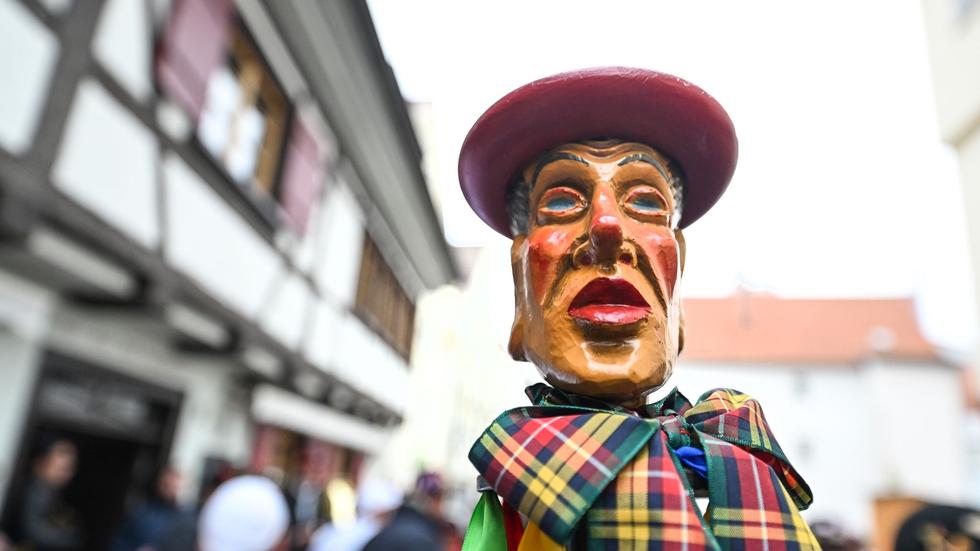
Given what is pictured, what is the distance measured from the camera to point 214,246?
4.71 m

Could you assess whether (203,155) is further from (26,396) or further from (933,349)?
(933,349)

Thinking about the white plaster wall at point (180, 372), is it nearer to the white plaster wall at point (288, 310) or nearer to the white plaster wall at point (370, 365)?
the white plaster wall at point (288, 310)

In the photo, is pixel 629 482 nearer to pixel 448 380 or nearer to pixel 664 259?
pixel 664 259

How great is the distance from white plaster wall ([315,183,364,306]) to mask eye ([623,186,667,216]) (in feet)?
18.8

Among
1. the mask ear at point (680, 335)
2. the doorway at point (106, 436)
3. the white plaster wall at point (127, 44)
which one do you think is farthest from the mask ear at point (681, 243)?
the doorway at point (106, 436)

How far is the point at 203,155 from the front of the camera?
4496 mm

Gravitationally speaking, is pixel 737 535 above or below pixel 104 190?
below

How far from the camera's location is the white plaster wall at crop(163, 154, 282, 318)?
13.8ft

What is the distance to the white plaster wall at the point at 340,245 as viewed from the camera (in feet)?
22.7

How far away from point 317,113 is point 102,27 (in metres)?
3.22

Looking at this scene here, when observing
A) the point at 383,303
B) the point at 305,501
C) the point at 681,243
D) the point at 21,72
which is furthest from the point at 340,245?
the point at 681,243

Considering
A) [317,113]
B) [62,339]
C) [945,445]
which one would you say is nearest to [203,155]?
[62,339]

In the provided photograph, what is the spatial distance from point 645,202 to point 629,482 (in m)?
0.62

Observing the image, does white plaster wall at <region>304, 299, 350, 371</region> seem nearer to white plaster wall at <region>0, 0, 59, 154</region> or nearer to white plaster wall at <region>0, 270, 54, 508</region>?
white plaster wall at <region>0, 270, 54, 508</region>
